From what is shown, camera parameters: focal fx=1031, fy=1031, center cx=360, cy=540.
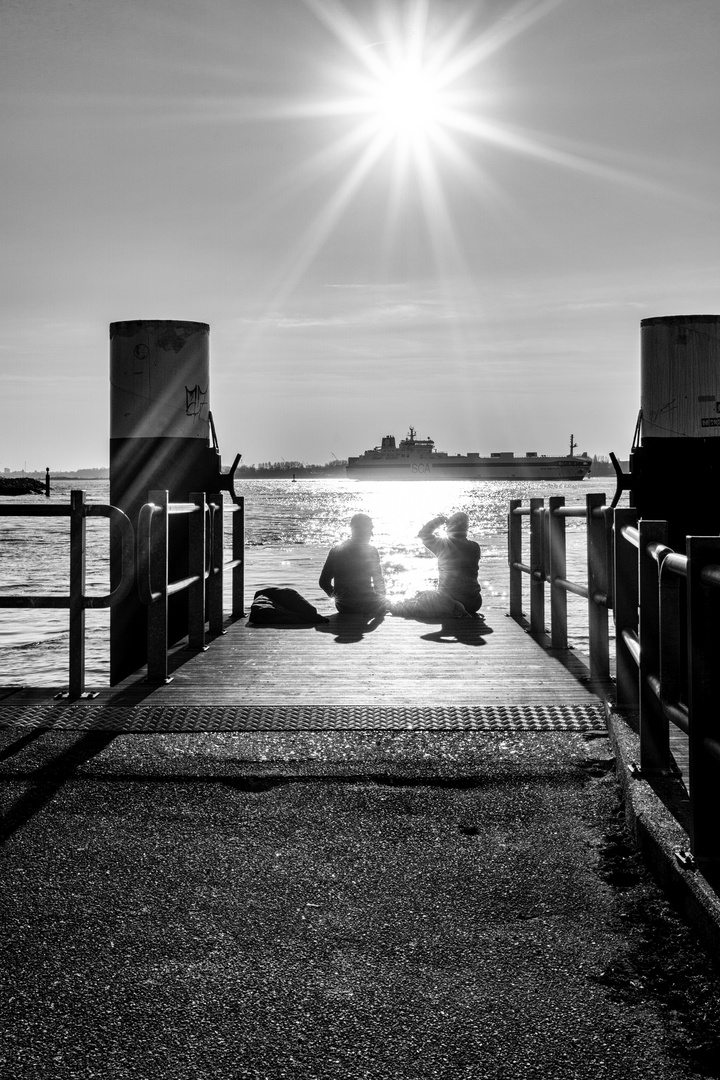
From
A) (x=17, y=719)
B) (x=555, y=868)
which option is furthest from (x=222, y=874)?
(x=17, y=719)

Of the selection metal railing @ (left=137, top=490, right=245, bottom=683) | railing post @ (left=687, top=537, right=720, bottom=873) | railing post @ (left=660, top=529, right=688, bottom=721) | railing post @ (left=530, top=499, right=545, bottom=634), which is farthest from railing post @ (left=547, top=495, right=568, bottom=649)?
railing post @ (left=687, top=537, right=720, bottom=873)

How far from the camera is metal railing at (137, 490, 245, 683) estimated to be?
5977 millimetres

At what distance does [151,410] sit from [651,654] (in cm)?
463

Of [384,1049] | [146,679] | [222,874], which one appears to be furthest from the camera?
[146,679]

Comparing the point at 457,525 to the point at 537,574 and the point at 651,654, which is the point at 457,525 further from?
the point at 651,654

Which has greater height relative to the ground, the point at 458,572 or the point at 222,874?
the point at 458,572

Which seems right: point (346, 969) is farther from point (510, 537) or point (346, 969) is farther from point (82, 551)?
point (510, 537)

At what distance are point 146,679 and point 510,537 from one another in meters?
5.38

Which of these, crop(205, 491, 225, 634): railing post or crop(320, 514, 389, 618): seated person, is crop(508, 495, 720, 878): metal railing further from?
crop(320, 514, 389, 618): seated person

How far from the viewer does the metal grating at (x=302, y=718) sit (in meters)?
5.14

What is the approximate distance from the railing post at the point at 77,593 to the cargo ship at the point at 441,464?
168 metres

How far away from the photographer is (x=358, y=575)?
10.0 meters

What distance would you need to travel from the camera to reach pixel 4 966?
274cm

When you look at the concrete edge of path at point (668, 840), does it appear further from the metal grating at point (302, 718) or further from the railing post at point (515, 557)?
the railing post at point (515, 557)
